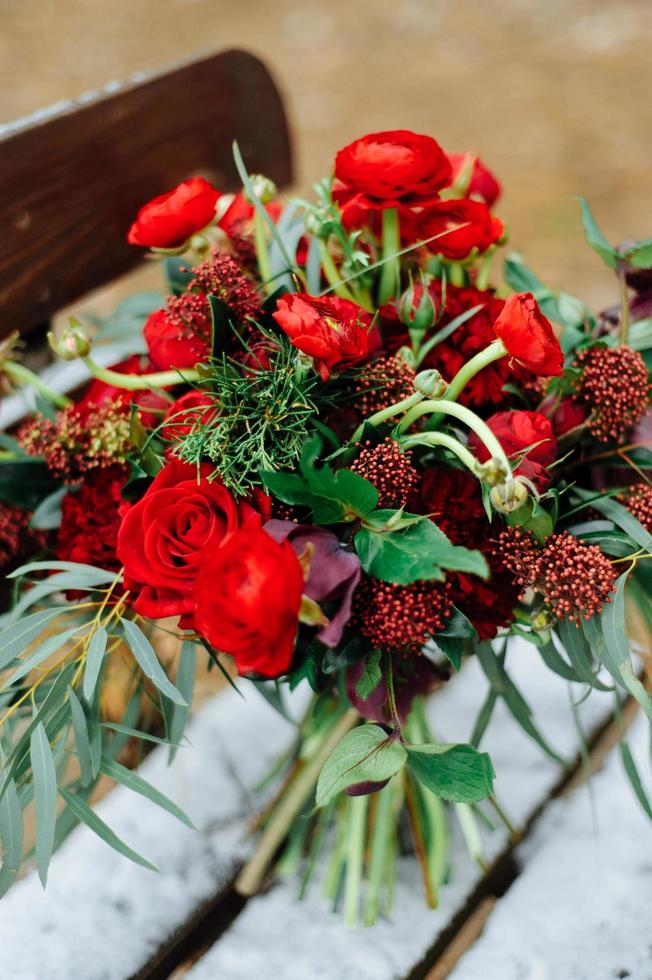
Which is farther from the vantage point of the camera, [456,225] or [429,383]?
[456,225]

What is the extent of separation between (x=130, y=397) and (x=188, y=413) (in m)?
0.08

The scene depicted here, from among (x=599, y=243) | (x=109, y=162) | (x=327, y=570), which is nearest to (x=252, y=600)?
(x=327, y=570)

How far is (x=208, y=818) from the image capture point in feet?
2.68

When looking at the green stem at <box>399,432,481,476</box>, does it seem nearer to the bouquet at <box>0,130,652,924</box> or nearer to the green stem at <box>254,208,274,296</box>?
the bouquet at <box>0,130,652,924</box>

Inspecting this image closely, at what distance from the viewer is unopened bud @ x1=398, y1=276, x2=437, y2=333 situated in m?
0.56

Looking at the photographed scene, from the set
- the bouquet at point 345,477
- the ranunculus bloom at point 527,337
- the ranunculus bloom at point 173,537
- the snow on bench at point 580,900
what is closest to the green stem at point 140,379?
the bouquet at point 345,477

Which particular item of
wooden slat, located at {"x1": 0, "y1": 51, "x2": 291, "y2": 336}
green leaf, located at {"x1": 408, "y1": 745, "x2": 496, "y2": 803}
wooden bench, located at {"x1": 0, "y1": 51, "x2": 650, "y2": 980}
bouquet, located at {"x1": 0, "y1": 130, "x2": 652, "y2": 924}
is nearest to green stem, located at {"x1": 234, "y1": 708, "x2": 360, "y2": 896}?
wooden bench, located at {"x1": 0, "y1": 51, "x2": 650, "y2": 980}

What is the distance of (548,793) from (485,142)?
246 cm

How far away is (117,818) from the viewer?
795mm

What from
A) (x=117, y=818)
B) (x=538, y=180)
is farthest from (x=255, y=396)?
(x=538, y=180)

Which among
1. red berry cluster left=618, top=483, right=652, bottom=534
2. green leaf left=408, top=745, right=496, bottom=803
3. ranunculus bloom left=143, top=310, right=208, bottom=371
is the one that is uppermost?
ranunculus bloom left=143, top=310, right=208, bottom=371

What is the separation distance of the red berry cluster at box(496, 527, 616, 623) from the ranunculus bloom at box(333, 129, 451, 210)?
22cm

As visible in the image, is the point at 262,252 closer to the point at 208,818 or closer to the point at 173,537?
the point at 173,537

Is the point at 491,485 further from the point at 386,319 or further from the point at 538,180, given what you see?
the point at 538,180
